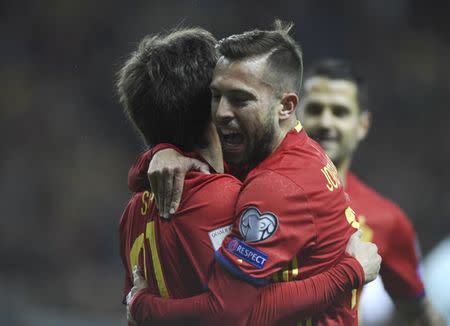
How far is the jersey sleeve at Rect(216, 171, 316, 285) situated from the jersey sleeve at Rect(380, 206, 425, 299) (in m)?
2.07

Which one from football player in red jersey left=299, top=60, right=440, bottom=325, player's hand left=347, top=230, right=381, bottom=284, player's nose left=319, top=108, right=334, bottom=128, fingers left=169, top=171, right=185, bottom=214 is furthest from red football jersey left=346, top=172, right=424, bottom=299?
fingers left=169, top=171, right=185, bottom=214

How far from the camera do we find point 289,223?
100 inches

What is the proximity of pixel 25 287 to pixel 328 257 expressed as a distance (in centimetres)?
540

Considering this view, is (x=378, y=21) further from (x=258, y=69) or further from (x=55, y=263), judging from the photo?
(x=258, y=69)

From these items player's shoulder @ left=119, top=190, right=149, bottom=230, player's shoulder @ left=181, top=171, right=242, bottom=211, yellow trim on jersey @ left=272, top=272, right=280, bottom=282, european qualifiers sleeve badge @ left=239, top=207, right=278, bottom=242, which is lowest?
yellow trim on jersey @ left=272, top=272, right=280, bottom=282

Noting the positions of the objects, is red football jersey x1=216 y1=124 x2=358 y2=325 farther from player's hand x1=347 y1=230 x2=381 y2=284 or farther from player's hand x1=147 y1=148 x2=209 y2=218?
player's hand x1=147 y1=148 x2=209 y2=218

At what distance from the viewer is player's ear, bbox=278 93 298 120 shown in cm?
279

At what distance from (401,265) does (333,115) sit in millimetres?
803

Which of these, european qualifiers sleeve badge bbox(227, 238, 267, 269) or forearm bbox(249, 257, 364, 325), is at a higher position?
european qualifiers sleeve badge bbox(227, 238, 267, 269)

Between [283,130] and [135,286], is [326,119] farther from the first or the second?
[135,286]

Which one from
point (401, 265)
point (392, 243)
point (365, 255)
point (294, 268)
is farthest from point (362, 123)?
point (294, 268)

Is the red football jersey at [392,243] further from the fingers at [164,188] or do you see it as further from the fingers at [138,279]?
the fingers at [164,188]

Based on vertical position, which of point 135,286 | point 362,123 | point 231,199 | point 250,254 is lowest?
point 362,123

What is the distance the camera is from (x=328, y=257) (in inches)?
106
